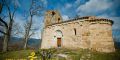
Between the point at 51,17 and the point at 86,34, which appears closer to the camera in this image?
the point at 86,34

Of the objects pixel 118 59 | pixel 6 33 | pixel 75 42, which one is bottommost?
pixel 118 59

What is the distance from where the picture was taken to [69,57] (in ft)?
21.7

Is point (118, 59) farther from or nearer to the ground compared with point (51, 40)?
nearer to the ground

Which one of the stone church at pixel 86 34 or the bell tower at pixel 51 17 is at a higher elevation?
the bell tower at pixel 51 17

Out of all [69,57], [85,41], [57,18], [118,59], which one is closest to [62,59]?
[69,57]

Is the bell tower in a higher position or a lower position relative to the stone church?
higher

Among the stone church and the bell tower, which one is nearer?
the stone church

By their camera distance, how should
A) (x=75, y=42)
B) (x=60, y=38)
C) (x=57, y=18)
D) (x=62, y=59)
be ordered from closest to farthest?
1. (x=62, y=59)
2. (x=75, y=42)
3. (x=60, y=38)
4. (x=57, y=18)

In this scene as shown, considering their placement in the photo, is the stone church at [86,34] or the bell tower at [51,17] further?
the bell tower at [51,17]

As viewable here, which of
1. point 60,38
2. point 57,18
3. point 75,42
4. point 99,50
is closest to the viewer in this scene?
point 99,50

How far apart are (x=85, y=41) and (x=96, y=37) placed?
75 centimetres

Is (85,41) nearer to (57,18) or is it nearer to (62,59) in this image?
(62,59)

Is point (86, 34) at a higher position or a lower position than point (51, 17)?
lower

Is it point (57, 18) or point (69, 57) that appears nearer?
point (69, 57)
